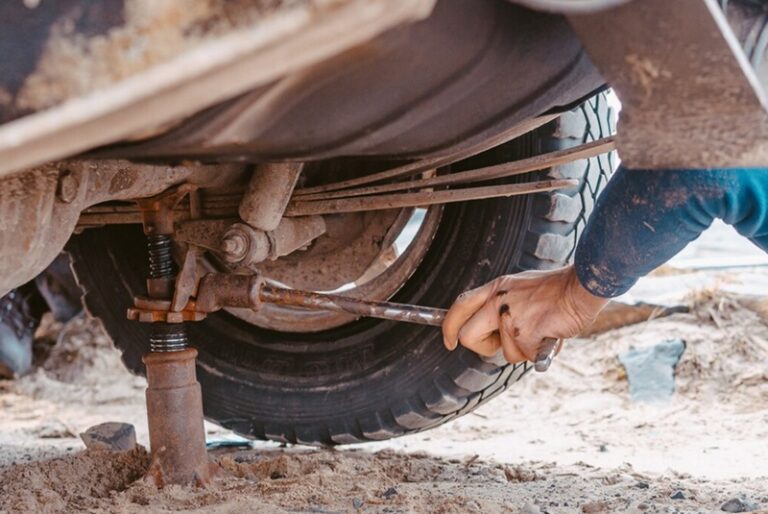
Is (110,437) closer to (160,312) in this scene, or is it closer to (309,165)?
(160,312)

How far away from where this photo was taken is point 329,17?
69 cm

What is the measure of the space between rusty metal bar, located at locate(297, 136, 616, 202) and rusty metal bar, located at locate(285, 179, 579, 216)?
0.02 m

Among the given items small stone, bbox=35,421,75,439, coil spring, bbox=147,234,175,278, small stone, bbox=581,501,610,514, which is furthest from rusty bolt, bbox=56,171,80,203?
small stone, bbox=35,421,75,439

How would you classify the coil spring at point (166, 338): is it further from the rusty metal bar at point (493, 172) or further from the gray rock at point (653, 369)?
the gray rock at point (653, 369)

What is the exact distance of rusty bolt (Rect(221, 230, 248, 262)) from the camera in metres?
1.76

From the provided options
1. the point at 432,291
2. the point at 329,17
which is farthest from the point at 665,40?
the point at 432,291

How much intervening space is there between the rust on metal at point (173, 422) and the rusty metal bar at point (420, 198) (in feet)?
1.30

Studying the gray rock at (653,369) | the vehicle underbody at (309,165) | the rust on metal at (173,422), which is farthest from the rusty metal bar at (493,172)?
the gray rock at (653,369)

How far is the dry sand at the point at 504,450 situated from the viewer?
1.81 meters

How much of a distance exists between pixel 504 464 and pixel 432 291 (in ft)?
1.73

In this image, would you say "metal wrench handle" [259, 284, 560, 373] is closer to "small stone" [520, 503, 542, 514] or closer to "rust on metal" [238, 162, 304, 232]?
"rust on metal" [238, 162, 304, 232]

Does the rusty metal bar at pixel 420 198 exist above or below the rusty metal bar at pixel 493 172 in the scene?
below

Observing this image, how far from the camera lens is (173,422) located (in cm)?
184

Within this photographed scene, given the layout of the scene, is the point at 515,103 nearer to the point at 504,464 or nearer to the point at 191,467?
the point at 191,467
